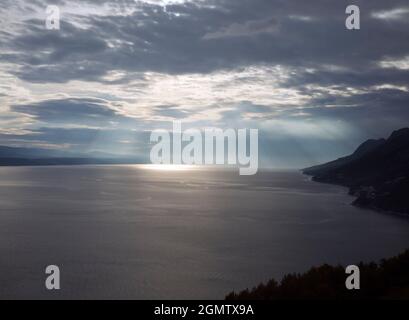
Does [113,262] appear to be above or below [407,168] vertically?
below

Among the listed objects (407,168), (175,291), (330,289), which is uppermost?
(407,168)

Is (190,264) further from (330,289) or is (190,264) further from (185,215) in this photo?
(185,215)

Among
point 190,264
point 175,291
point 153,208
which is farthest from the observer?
point 153,208
